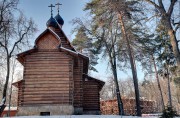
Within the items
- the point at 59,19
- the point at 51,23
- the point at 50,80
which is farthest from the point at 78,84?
the point at 59,19

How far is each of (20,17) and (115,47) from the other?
9.30 m

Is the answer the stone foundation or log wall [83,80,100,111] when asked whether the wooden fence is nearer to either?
log wall [83,80,100,111]

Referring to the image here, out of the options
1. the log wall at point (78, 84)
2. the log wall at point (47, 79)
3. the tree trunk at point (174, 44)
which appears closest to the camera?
the tree trunk at point (174, 44)

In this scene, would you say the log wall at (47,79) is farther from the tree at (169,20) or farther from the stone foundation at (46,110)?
the tree at (169,20)

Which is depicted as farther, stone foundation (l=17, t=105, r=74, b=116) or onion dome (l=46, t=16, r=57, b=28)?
onion dome (l=46, t=16, r=57, b=28)

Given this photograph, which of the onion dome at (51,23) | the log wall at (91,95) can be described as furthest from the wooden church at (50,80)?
the onion dome at (51,23)

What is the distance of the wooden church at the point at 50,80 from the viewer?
1374cm

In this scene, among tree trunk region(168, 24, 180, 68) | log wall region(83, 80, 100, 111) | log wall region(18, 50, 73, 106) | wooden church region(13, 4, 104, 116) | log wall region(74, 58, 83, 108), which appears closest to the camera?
tree trunk region(168, 24, 180, 68)

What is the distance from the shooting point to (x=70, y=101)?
14.0 m

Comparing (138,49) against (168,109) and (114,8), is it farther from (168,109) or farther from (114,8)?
(168,109)

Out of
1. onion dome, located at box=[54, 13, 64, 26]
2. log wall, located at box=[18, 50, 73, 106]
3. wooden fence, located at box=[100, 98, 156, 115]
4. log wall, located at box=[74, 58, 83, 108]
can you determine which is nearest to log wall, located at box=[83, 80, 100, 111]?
log wall, located at box=[74, 58, 83, 108]

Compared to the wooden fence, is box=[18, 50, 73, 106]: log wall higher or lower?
higher

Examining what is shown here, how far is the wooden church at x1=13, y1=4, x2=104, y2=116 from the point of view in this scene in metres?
13.7

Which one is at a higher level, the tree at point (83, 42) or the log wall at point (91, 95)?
the tree at point (83, 42)
